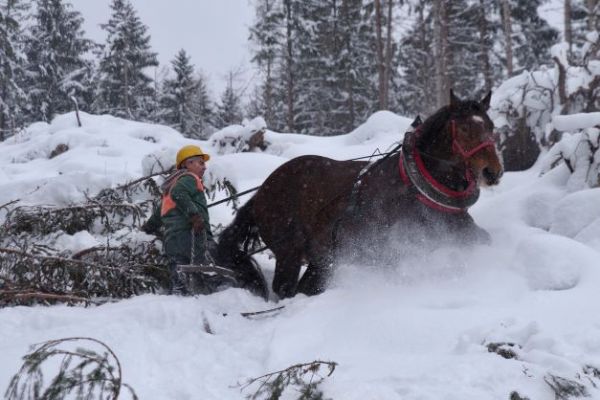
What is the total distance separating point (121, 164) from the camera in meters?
10.5

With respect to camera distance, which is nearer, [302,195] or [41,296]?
[41,296]

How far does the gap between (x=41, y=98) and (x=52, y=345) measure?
3241 cm

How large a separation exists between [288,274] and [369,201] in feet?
3.80

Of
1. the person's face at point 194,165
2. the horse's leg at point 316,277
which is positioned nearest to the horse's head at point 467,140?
the horse's leg at point 316,277

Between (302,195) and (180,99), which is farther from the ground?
(180,99)

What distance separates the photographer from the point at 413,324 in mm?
2666

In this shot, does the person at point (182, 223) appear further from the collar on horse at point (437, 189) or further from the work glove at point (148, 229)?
the collar on horse at point (437, 189)

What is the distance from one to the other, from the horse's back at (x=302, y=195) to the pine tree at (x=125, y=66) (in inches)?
1096

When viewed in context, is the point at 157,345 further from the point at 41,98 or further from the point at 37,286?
the point at 41,98

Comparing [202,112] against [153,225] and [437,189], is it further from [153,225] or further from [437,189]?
[437,189]

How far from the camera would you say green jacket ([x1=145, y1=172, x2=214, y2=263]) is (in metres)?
4.40

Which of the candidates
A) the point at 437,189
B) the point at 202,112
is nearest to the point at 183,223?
the point at 437,189

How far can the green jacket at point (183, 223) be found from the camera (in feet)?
14.4

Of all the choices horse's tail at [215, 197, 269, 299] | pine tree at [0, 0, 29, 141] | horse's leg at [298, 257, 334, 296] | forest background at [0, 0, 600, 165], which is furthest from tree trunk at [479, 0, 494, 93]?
horse's leg at [298, 257, 334, 296]
